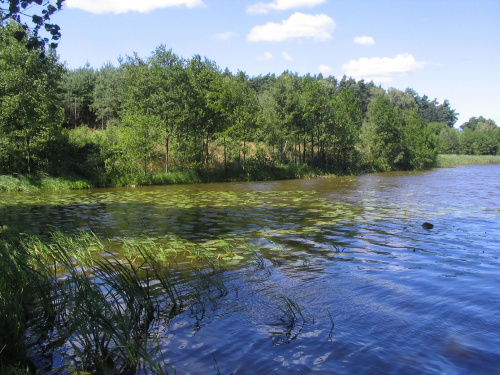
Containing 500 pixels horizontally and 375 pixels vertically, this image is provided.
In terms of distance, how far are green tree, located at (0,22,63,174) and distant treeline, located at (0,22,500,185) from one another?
0.06 metres

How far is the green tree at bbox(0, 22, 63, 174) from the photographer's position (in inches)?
970

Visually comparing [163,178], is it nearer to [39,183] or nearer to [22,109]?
[39,183]

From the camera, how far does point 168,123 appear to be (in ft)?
114

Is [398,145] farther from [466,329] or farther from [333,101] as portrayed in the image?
[466,329]

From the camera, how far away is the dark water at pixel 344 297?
13.8ft

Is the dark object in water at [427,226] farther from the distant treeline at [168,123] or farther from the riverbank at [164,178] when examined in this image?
the riverbank at [164,178]

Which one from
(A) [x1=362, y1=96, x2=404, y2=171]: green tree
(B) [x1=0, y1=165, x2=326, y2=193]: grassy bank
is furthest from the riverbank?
(A) [x1=362, y1=96, x2=404, y2=171]: green tree

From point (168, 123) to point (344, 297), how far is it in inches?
1211

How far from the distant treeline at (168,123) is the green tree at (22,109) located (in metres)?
0.06

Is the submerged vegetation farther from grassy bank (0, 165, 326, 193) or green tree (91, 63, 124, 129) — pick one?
green tree (91, 63, 124, 129)

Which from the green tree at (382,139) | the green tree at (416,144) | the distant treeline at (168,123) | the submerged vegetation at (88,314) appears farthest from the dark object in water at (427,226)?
the green tree at (416,144)

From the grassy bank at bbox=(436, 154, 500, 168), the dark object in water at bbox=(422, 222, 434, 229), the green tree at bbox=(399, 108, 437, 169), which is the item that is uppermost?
the green tree at bbox=(399, 108, 437, 169)

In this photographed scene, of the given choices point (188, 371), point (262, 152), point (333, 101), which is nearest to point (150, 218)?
point (188, 371)

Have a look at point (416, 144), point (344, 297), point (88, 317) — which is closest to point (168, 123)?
point (344, 297)
